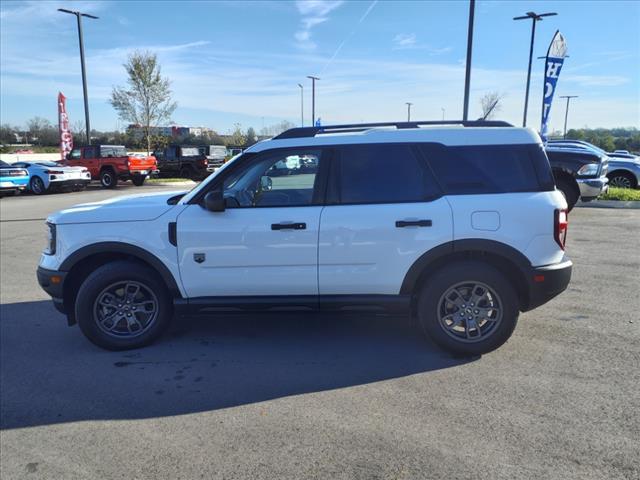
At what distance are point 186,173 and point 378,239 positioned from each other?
2422 cm

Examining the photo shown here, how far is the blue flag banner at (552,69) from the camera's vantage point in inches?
545

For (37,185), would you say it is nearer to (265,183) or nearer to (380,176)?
(265,183)

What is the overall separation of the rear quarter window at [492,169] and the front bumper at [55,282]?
341 centimetres

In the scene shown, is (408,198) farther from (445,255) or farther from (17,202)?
(17,202)

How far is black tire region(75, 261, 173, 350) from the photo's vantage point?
14.2 ft

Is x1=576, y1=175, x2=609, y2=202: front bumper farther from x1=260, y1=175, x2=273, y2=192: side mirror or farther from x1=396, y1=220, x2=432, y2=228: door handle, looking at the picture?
x1=260, y1=175, x2=273, y2=192: side mirror

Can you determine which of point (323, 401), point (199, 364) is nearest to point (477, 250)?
point (323, 401)

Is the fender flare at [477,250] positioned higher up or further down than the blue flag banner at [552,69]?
further down

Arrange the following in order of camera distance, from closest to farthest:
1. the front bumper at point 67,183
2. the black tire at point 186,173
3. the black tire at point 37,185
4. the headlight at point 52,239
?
the headlight at point 52,239 < the black tire at point 37,185 < the front bumper at point 67,183 < the black tire at point 186,173

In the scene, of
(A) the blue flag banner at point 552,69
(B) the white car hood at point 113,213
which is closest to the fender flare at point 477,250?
(B) the white car hood at point 113,213

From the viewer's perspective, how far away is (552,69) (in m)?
14.1

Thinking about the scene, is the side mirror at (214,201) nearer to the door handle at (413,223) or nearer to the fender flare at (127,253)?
the fender flare at (127,253)

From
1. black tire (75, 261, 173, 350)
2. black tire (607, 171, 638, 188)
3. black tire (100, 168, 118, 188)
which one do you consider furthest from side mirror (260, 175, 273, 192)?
black tire (100, 168, 118, 188)

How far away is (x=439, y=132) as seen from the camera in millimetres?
4184
